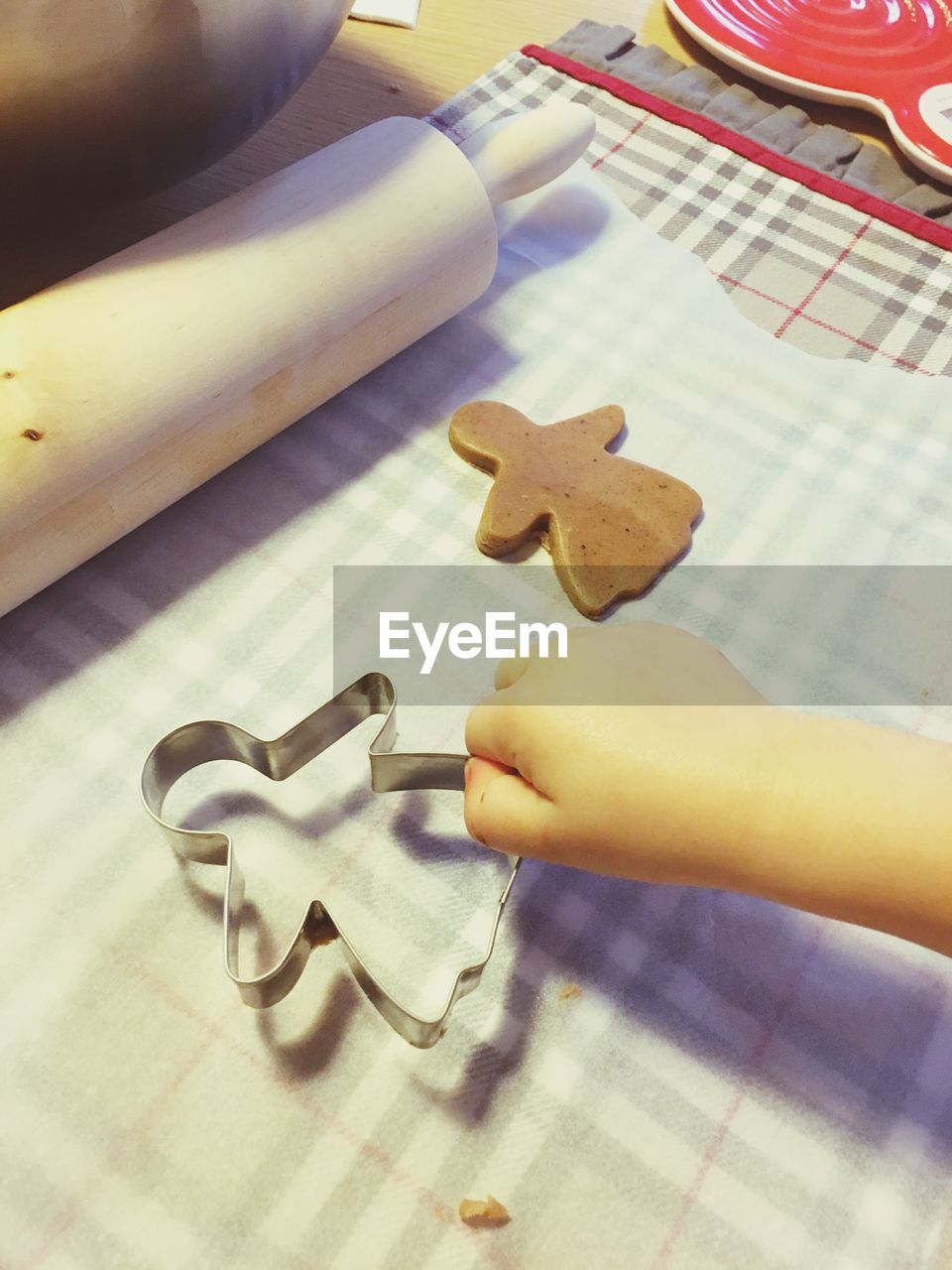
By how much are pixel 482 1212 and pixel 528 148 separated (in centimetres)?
70

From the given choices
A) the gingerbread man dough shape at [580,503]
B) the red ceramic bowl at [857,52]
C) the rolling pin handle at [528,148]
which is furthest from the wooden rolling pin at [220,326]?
the red ceramic bowl at [857,52]

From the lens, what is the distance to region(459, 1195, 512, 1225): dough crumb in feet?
1.43

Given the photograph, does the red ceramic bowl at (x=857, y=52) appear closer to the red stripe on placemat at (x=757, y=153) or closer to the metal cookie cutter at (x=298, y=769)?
the red stripe on placemat at (x=757, y=153)

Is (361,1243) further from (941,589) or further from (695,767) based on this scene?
(941,589)

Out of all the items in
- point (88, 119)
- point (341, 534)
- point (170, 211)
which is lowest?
point (341, 534)

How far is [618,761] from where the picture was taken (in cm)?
44

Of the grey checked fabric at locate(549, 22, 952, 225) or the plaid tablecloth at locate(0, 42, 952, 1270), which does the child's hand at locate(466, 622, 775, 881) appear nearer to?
the plaid tablecloth at locate(0, 42, 952, 1270)

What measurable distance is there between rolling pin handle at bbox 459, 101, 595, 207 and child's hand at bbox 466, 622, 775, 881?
42cm

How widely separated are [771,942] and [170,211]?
68cm

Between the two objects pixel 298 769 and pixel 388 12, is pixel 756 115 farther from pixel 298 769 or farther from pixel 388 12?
pixel 298 769

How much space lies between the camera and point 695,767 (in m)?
0.43

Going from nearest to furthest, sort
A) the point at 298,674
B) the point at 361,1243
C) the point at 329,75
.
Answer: the point at 361,1243 → the point at 298,674 → the point at 329,75

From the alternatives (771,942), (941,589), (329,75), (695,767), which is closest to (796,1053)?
(771,942)

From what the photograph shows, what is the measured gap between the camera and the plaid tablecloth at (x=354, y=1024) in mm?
439
